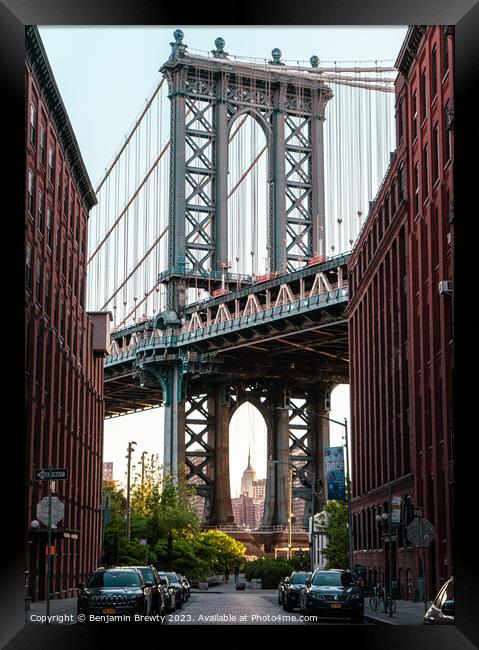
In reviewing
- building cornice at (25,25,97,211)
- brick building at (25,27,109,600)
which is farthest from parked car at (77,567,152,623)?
building cornice at (25,25,97,211)

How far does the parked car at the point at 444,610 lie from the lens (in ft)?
69.3

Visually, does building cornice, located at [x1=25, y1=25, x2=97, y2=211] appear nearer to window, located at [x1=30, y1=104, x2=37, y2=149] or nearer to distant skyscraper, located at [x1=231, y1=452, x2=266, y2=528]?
window, located at [x1=30, y1=104, x2=37, y2=149]

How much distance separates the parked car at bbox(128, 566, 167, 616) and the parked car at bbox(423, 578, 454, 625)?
11628mm

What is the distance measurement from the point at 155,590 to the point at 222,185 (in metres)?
101

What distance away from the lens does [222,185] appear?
131750mm

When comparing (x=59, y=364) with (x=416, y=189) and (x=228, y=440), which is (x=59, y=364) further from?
(x=228, y=440)

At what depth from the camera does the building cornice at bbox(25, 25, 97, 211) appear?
5294cm

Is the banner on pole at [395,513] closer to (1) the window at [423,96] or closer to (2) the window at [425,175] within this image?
(2) the window at [425,175]

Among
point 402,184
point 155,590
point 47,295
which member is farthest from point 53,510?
point 402,184

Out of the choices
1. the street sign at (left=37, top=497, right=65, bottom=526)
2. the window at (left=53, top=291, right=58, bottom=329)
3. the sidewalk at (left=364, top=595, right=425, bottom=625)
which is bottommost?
the sidewalk at (left=364, top=595, right=425, bottom=625)

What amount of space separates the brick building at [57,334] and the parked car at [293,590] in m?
9.32

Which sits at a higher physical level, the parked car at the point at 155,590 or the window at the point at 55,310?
the window at the point at 55,310
